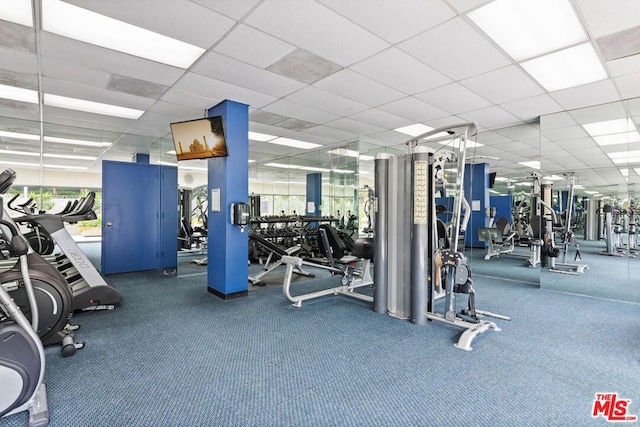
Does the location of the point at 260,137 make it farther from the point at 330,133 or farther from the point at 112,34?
the point at 112,34

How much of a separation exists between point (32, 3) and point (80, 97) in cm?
244

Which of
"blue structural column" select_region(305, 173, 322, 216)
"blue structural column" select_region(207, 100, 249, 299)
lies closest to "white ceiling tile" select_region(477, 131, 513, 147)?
"blue structural column" select_region(305, 173, 322, 216)

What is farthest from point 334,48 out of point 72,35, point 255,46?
point 72,35

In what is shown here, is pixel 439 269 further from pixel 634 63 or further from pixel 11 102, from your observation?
pixel 11 102

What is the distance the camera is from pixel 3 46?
321cm

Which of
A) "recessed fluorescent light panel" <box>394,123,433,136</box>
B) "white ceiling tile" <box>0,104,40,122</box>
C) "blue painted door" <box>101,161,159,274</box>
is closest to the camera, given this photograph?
"white ceiling tile" <box>0,104,40,122</box>

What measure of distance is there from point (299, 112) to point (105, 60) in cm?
270

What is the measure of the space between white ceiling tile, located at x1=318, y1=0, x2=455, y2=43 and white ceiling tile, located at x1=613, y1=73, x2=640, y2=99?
9.18 ft

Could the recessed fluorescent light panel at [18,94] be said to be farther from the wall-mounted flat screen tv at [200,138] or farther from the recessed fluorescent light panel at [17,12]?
the recessed fluorescent light panel at [17,12]

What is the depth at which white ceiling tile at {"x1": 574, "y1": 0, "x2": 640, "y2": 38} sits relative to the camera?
8.21 feet

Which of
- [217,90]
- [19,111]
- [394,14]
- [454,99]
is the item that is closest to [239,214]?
[217,90]

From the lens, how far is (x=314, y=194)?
29.2 feet

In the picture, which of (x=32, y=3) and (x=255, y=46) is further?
(x=255, y=46)

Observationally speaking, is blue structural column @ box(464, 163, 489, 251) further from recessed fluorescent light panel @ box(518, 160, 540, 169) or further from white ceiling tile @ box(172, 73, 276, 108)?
white ceiling tile @ box(172, 73, 276, 108)
